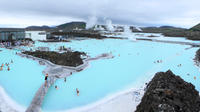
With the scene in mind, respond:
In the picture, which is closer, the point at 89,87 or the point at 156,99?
the point at 156,99

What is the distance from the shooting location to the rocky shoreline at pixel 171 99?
16.1 ft

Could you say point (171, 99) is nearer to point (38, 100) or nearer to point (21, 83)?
point (38, 100)

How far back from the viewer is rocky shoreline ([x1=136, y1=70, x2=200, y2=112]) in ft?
16.1

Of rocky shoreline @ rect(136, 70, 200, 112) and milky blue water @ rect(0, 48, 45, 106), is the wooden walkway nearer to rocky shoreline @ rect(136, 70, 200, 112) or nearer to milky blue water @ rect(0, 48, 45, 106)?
milky blue water @ rect(0, 48, 45, 106)

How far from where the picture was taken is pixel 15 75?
12.1 m

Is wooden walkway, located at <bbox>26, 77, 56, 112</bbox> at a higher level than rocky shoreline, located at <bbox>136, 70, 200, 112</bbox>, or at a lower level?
lower

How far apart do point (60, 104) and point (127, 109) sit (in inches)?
147

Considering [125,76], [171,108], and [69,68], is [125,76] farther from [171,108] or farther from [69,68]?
[171,108]

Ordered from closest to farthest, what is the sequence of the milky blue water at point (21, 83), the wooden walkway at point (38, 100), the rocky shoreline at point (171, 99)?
the rocky shoreline at point (171, 99), the wooden walkway at point (38, 100), the milky blue water at point (21, 83)

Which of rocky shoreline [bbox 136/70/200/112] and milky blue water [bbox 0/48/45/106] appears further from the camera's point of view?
milky blue water [bbox 0/48/45/106]

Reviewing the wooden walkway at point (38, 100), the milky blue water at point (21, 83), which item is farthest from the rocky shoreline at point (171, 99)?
the milky blue water at point (21, 83)

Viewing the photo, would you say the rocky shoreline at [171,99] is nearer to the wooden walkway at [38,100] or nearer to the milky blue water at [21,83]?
the wooden walkway at [38,100]

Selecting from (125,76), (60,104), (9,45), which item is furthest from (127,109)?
(9,45)

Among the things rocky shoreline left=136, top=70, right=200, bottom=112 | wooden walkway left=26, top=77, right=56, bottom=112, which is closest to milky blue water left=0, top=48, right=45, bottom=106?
wooden walkway left=26, top=77, right=56, bottom=112
